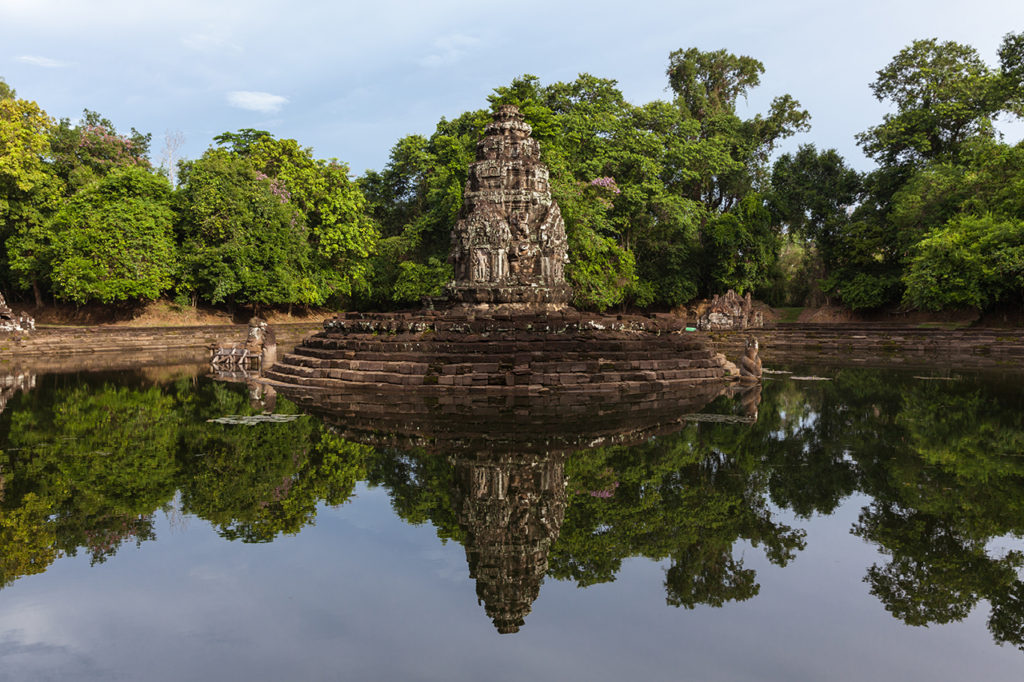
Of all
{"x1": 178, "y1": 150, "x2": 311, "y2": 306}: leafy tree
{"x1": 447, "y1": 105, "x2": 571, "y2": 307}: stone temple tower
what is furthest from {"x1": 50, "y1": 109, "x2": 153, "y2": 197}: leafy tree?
{"x1": 447, "y1": 105, "x2": 571, "y2": 307}: stone temple tower

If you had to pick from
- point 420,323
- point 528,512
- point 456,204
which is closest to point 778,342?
point 456,204

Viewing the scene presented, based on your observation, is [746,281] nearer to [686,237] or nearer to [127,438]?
[686,237]

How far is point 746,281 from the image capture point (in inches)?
1428

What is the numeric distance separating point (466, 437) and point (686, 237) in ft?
97.4

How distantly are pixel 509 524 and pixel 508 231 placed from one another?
44.1 ft

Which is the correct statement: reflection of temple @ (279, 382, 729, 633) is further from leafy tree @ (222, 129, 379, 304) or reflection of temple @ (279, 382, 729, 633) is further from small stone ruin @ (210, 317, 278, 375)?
leafy tree @ (222, 129, 379, 304)

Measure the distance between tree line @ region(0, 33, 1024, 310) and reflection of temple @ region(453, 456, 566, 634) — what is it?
22043 millimetres

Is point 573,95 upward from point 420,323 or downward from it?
upward

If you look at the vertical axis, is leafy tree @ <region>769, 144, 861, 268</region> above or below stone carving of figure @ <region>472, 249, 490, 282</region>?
above

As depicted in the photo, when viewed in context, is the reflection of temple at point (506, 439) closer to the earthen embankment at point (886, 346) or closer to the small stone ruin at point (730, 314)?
the earthen embankment at point (886, 346)

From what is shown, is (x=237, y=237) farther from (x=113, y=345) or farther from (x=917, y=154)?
(x=917, y=154)

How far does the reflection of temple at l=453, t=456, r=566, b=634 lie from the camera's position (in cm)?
427

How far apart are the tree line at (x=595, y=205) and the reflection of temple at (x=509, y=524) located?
22043mm

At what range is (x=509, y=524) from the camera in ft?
17.5
